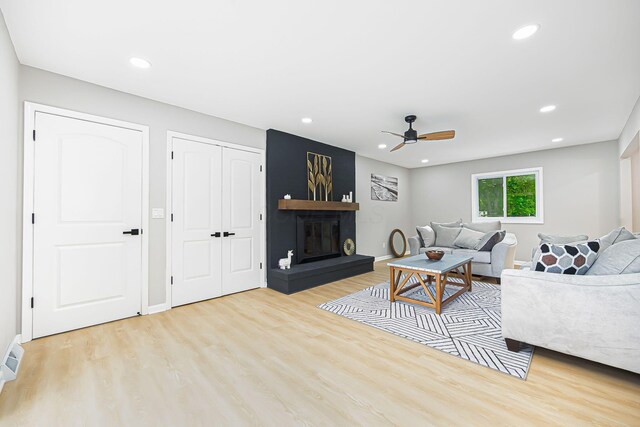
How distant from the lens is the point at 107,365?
2053 millimetres

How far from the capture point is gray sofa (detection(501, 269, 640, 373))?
1.73 meters

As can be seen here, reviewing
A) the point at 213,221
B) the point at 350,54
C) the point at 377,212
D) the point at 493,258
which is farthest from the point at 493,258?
the point at 213,221

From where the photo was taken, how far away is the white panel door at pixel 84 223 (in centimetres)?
252

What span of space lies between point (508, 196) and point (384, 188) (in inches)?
106

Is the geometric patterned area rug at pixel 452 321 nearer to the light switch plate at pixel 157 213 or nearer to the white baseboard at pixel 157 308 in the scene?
the white baseboard at pixel 157 308

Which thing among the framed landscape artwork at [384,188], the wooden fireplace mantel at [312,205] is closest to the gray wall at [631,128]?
the wooden fireplace mantel at [312,205]

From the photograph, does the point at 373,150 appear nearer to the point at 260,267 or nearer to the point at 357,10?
the point at 260,267

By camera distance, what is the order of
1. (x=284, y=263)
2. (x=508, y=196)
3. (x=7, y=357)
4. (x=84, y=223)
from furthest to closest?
(x=508, y=196), (x=284, y=263), (x=84, y=223), (x=7, y=357)

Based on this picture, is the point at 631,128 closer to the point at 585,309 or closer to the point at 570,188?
the point at 570,188

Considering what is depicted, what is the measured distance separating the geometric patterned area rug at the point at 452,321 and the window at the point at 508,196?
9.32ft

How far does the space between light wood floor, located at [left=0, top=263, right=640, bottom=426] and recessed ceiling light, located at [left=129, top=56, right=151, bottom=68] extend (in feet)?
7.96

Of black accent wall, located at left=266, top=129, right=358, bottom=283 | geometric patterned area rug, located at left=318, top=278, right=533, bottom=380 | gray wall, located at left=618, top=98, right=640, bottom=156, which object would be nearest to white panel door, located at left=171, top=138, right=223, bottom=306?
black accent wall, located at left=266, top=129, right=358, bottom=283

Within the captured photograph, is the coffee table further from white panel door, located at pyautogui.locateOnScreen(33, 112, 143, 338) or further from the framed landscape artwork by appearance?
the framed landscape artwork

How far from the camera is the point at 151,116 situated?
316cm
